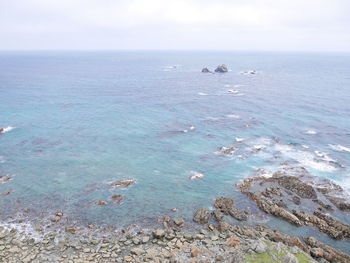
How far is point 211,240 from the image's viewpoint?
35.7 meters

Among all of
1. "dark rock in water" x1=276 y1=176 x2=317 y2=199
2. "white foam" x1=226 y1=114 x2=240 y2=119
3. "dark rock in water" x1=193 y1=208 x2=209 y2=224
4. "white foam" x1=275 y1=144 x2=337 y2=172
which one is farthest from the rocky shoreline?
"white foam" x1=226 y1=114 x2=240 y2=119

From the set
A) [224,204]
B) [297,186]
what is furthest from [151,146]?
[297,186]

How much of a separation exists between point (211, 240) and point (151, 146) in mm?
33749

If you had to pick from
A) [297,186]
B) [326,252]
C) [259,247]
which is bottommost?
[326,252]

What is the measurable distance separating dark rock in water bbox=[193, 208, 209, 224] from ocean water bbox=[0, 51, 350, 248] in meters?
1.35

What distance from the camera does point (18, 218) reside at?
40125 millimetres

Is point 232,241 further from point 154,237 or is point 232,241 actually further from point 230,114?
point 230,114

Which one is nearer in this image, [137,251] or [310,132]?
[137,251]

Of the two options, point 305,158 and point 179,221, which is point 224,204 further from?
point 305,158

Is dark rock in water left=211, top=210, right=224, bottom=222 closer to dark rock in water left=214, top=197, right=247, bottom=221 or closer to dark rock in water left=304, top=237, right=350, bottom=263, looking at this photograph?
dark rock in water left=214, top=197, right=247, bottom=221

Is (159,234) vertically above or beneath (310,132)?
beneath

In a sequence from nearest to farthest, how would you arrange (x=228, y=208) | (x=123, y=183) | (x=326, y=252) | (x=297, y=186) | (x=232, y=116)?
(x=326, y=252)
(x=228, y=208)
(x=297, y=186)
(x=123, y=183)
(x=232, y=116)

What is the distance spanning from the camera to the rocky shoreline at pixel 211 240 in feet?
106

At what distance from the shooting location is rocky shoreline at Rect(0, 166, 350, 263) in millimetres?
32219
